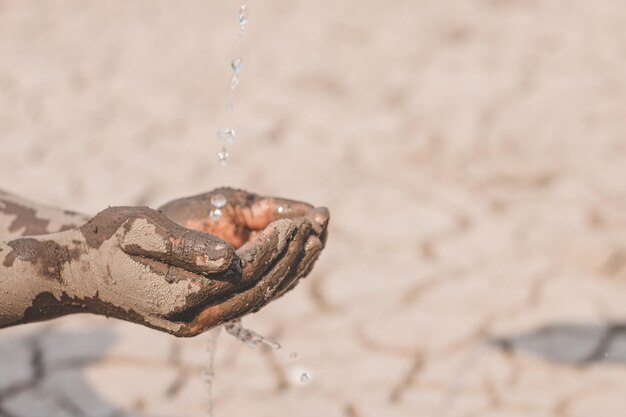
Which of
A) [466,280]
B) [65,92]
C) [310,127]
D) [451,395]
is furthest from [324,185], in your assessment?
[65,92]

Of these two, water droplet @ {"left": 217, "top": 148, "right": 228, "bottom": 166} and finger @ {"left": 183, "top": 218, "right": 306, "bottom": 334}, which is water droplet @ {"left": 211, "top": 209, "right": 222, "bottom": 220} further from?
water droplet @ {"left": 217, "top": 148, "right": 228, "bottom": 166}

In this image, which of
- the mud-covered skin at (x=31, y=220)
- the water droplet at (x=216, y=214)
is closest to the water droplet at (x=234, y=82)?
the mud-covered skin at (x=31, y=220)

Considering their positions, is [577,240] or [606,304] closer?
[606,304]

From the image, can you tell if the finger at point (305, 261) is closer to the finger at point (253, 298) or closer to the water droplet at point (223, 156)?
the finger at point (253, 298)

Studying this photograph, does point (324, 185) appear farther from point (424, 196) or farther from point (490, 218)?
point (490, 218)

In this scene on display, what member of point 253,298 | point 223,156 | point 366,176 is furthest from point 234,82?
point 253,298
